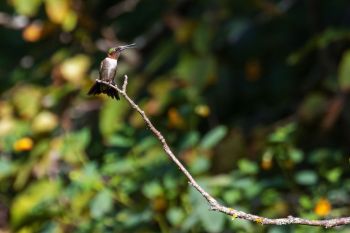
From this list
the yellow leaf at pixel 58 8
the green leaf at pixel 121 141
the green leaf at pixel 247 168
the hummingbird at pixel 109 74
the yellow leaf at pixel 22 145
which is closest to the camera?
the hummingbird at pixel 109 74

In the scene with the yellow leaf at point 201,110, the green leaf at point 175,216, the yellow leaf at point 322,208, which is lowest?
the yellow leaf at point 322,208

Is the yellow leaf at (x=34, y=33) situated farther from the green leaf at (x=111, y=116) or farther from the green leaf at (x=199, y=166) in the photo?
the green leaf at (x=199, y=166)

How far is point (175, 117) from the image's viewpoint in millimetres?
3703

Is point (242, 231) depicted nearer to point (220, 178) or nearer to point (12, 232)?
point (220, 178)

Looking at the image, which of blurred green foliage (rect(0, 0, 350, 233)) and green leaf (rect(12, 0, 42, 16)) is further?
green leaf (rect(12, 0, 42, 16))

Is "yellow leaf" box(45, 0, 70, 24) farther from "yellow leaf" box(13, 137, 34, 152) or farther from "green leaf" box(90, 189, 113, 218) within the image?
"green leaf" box(90, 189, 113, 218)

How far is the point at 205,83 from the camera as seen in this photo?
3.74m

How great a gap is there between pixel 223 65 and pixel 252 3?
0.42 m

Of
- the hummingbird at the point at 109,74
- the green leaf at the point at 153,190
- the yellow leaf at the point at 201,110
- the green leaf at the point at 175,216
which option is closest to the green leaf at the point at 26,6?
the yellow leaf at the point at 201,110

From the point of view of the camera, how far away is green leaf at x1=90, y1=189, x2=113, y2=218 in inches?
129

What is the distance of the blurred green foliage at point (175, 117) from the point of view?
333 cm

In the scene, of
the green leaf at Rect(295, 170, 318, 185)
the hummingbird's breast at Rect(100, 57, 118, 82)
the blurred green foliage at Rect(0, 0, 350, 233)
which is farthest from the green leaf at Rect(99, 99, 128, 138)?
the hummingbird's breast at Rect(100, 57, 118, 82)

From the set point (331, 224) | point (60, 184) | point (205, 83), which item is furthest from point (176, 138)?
point (331, 224)

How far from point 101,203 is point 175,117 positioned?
625mm
